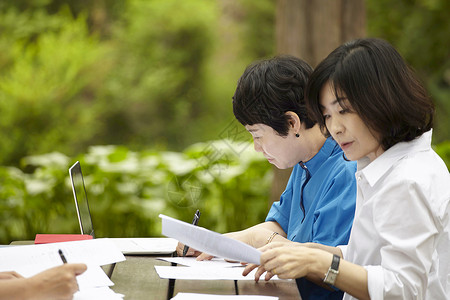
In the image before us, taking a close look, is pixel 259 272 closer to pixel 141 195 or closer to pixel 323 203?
pixel 323 203

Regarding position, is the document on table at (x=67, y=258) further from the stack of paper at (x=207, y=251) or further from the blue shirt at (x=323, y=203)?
the blue shirt at (x=323, y=203)

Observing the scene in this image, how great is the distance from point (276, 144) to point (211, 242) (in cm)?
48

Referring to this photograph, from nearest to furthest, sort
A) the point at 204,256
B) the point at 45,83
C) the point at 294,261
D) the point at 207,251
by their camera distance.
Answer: the point at 294,261 → the point at 207,251 → the point at 204,256 → the point at 45,83

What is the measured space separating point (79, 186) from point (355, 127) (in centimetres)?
98

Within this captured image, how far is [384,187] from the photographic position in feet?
4.39

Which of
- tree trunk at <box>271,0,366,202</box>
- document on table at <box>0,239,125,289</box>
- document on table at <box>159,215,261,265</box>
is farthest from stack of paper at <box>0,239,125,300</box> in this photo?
tree trunk at <box>271,0,366,202</box>

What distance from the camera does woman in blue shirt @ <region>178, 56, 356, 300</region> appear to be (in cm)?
162

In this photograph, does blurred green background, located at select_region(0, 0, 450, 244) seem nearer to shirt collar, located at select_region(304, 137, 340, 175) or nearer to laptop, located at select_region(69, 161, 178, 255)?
laptop, located at select_region(69, 161, 178, 255)

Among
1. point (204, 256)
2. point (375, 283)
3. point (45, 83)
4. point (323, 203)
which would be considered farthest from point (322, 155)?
point (45, 83)

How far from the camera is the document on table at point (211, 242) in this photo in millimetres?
1370

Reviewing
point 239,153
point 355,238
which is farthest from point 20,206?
point 355,238

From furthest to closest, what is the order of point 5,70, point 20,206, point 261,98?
1. point 5,70
2. point 20,206
3. point 261,98

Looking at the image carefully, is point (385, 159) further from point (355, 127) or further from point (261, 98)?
point (261, 98)

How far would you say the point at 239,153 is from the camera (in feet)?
14.0
